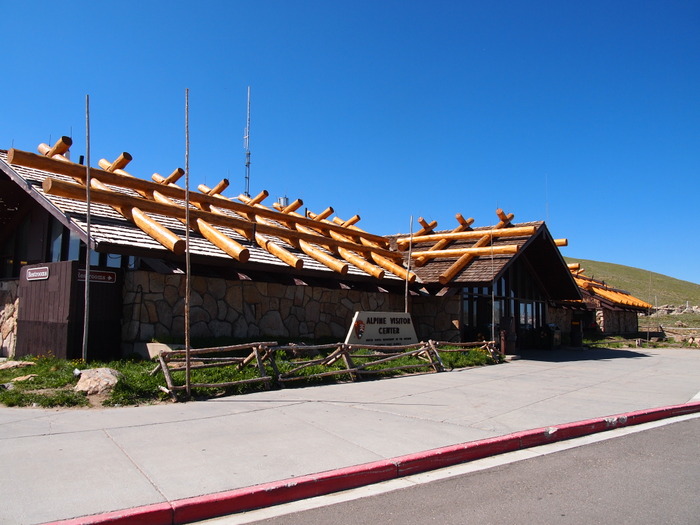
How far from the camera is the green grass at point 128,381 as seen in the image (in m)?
7.92

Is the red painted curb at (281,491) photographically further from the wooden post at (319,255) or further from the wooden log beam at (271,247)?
the wooden post at (319,255)

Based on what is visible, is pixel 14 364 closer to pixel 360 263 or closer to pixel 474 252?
pixel 360 263

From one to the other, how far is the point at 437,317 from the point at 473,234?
3.78 metres

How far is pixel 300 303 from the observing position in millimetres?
15008

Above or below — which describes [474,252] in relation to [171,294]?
above

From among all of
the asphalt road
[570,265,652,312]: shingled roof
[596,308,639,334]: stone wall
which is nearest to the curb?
the asphalt road

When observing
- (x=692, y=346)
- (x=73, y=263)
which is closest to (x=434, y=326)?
(x=73, y=263)

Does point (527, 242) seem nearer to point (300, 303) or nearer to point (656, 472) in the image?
point (300, 303)

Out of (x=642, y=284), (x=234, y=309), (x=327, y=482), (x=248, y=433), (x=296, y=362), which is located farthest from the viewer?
(x=642, y=284)

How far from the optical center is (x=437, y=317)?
1848 centimetres

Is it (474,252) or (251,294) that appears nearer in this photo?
(251,294)

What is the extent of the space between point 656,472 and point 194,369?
275 inches

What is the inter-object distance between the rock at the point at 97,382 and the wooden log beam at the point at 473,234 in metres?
13.4

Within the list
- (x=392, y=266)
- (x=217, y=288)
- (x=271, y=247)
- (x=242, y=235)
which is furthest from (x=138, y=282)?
(x=392, y=266)
